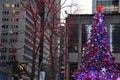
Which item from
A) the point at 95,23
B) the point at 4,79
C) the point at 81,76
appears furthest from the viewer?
the point at 4,79

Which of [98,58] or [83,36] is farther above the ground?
[83,36]

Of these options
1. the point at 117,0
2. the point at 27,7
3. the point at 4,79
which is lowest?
the point at 4,79

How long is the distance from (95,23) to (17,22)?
109811mm

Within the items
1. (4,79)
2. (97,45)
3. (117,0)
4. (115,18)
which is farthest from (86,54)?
(117,0)

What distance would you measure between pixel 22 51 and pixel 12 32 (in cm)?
787

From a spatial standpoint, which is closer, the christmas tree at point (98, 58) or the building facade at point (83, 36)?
the christmas tree at point (98, 58)

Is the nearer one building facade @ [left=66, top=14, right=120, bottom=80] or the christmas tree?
the christmas tree

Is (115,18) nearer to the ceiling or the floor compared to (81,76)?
nearer to the ceiling

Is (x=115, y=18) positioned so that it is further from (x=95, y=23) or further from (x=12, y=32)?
(x=12, y=32)

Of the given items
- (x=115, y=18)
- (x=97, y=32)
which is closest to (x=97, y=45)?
(x=97, y=32)

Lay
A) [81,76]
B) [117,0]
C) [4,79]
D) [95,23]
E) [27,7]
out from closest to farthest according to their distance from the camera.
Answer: [81,76] → [95,23] → [27,7] → [4,79] → [117,0]

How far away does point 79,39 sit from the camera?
60.2m

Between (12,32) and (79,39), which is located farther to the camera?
(12,32)

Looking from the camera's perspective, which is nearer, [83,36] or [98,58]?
[98,58]
